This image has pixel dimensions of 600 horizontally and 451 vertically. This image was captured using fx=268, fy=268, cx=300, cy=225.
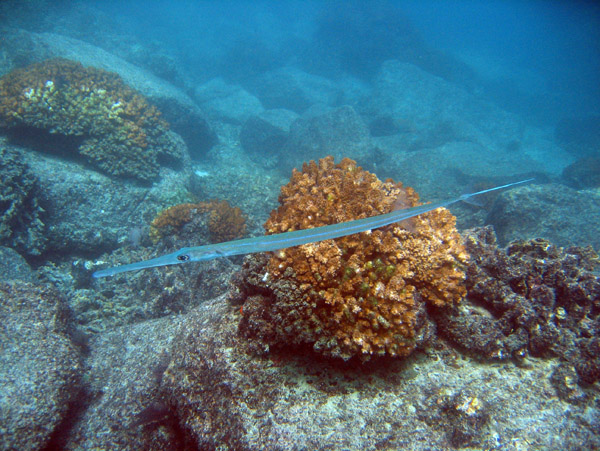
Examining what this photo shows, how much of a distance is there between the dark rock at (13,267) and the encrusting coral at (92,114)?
4147 millimetres

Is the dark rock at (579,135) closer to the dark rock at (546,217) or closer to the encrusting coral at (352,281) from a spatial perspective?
the dark rock at (546,217)

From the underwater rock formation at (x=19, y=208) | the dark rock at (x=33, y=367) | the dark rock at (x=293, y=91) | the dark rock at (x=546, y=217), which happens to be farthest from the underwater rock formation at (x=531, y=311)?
the dark rock at (x=293, y=91)

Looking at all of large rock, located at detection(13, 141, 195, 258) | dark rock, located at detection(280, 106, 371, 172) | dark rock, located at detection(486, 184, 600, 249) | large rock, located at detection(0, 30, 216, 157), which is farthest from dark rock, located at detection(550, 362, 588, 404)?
large rock, located at detection(0, 30, 216, 157)

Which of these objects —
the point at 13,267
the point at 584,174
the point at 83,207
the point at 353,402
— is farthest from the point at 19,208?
the point at 584,174

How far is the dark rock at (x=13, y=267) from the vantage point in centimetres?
659

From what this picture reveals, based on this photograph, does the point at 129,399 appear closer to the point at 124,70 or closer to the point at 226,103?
the point at 124,70

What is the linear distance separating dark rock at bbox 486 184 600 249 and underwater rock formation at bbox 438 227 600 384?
4487 mm

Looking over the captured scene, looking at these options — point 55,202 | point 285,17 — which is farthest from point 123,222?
point 285,17

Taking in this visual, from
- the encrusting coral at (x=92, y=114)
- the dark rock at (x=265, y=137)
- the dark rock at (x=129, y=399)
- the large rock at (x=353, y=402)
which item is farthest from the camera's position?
the dark rock at (x=265, y=137)

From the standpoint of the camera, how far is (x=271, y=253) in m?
3.82

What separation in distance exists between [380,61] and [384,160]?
85.3 feet

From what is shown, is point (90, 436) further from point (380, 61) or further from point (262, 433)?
point (380, 61)

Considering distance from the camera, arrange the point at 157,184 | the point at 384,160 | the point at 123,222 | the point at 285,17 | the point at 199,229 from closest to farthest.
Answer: the point at 199,229, the point at 123,222, the point at 157,184, the point at 384,160, the point at 285,17

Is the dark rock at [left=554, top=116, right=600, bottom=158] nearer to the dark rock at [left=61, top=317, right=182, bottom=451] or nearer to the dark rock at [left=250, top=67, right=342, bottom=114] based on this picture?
the dark rock at [left=250, top=67, right=342, bottom=114]
